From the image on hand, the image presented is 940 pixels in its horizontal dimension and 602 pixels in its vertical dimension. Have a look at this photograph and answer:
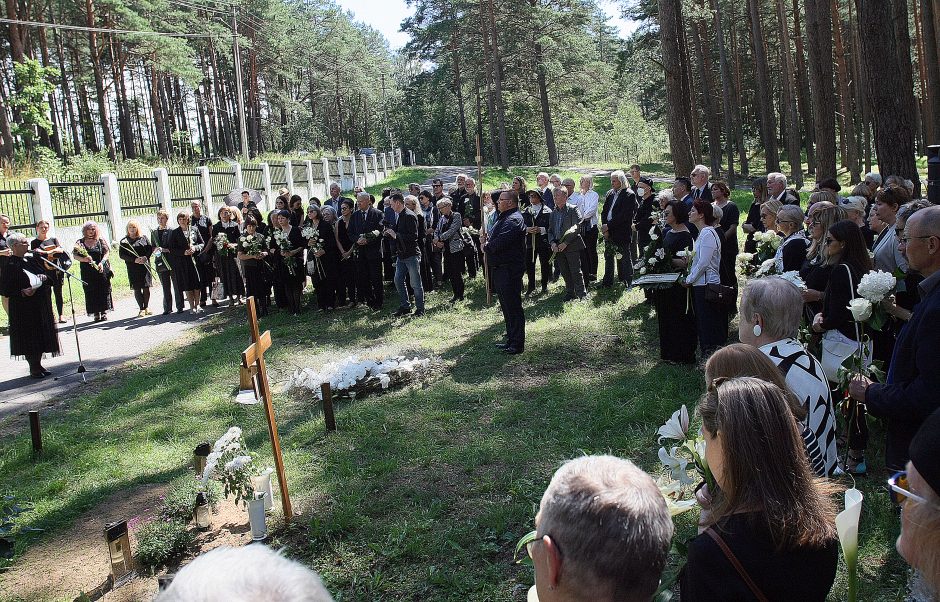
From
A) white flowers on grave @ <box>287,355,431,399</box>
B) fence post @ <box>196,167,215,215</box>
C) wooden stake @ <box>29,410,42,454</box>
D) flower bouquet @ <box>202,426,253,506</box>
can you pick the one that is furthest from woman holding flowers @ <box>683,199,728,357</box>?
fence post @ <box>196,167,215,215</box>

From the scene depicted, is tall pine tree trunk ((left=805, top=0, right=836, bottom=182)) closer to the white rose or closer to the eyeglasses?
the white rose

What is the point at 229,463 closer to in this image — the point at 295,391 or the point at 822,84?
the point at 295,391

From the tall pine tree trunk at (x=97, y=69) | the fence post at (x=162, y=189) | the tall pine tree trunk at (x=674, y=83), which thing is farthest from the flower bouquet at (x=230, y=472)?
the tall pine tree trunk at (x=97, y=69)

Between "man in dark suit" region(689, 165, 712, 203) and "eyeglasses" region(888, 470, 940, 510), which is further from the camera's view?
"man in dark suit" region(689, 165, 712, 203)

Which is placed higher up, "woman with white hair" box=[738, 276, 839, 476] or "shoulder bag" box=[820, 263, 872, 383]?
"woman with white hair" box=[738, 276, 839, 476]

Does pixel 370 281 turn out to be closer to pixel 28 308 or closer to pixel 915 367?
pixel 28 308

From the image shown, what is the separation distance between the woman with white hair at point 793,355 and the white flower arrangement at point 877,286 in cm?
112

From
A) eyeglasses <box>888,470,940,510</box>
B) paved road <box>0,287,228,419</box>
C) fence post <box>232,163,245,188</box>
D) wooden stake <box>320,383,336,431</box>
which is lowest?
wooden stake <box>320,383,336,431</box>

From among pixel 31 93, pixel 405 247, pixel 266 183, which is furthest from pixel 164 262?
pixel 31 93

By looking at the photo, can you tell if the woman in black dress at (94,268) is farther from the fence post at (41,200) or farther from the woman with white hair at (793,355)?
the woman with white hair at (793,355)

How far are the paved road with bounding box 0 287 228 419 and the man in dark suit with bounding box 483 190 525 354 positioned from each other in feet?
19.8

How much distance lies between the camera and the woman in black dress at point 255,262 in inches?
526

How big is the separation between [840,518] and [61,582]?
5246 mm

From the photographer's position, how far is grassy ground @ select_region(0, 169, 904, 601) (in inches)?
190
